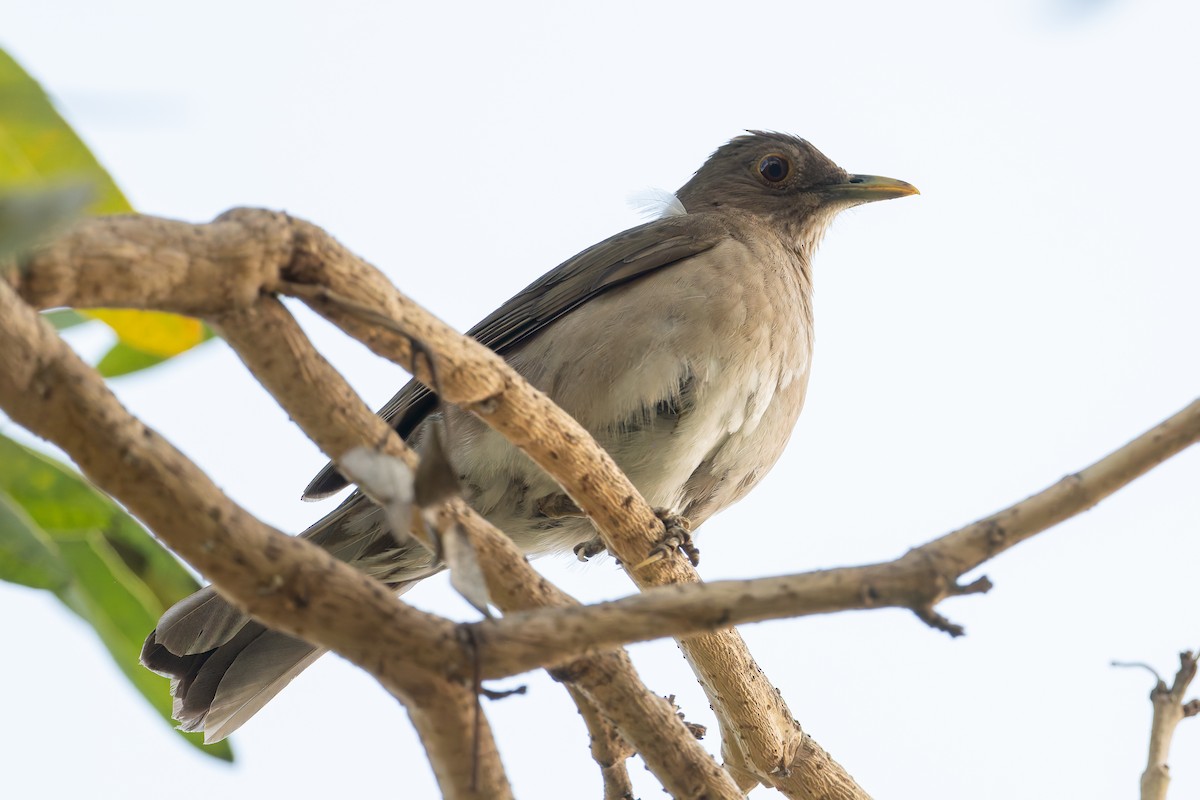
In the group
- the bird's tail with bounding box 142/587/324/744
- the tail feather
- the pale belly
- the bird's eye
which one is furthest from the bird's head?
the tail feather

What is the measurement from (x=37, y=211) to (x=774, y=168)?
572 cm

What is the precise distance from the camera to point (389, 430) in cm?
294

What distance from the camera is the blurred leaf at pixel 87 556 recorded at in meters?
2.43

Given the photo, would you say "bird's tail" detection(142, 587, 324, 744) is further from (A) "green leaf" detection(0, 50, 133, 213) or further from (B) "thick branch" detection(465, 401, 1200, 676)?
(B) "thick branch" detection(465, 401, 1200, 676)

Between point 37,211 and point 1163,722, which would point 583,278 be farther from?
point 37,211

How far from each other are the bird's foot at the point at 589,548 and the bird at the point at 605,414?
0.5 inches

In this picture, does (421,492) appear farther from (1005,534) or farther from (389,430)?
(1005,534)

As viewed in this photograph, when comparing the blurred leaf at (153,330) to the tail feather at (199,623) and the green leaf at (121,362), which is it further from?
the tail feather at (199,623)

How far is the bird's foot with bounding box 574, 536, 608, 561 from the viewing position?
16.9 feet

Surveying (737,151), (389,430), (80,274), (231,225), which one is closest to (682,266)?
(737,151)

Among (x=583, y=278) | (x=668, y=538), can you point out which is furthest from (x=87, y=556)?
(x=583, y=278)

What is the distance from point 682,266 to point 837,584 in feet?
10.2

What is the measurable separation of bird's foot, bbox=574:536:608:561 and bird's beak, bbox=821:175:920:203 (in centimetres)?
256

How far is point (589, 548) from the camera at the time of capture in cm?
521
